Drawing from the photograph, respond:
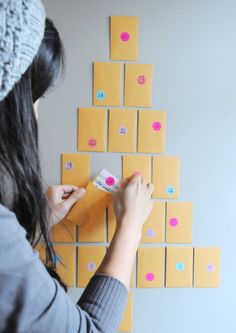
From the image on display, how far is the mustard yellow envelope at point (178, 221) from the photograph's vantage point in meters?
0.92

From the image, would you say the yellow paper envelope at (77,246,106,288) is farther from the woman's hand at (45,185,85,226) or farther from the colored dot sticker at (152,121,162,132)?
the colored dot sticker at (152,121,162,132)

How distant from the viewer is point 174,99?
36.0 inches

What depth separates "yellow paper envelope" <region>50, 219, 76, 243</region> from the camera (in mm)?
901

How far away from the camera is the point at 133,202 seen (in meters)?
0.81

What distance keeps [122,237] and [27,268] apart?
0.88ft

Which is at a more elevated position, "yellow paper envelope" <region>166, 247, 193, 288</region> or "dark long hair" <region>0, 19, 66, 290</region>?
"dark long hair" <region>0, 19, 66, 290</region>

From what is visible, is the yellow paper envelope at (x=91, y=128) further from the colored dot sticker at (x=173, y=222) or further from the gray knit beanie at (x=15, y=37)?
the gray knit beanie at (x=15, y=37)

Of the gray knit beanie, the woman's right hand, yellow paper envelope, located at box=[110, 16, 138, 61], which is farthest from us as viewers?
yellow paper envelope, located at box=[110, 16, 138, 61]

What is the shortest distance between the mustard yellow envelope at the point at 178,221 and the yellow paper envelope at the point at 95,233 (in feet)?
0.56

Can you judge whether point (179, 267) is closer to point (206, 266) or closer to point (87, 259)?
point (206, 266)

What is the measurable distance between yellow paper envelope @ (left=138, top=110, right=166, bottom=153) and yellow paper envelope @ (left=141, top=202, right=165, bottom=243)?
149mm

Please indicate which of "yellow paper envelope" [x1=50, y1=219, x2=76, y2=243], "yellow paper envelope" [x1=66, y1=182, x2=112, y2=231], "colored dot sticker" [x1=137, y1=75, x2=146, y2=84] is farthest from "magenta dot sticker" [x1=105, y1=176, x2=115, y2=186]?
"colored dot sticker" [x1=137, y1=75, x2=146, y2=84]

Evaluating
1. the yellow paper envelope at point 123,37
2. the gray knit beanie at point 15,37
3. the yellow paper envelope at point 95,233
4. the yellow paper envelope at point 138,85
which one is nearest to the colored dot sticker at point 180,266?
the yellow paper envelope at point 95,233

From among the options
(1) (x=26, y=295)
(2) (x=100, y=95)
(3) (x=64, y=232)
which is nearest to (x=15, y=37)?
(1) (x=26, y=295)
